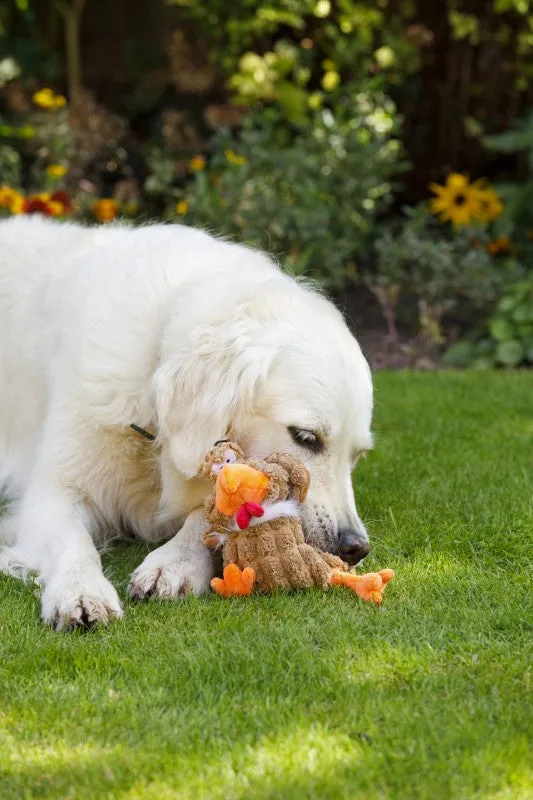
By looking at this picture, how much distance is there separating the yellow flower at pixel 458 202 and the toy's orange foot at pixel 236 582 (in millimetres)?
4817

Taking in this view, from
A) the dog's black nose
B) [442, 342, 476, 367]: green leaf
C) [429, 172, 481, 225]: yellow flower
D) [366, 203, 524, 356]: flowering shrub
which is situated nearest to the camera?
the dog's black nose

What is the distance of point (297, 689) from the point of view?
220 centimetres

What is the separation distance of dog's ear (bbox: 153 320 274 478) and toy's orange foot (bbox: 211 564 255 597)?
1.00 ft

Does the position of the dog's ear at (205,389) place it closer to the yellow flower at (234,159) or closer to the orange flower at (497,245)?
the yellow flower at (234,159)

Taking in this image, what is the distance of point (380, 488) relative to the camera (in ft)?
12.9

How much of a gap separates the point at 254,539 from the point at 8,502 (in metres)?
1.50

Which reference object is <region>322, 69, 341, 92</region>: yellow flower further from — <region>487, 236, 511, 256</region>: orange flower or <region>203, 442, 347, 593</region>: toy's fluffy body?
<region>203, 442, 347, 593</region>: toy's fluffy body

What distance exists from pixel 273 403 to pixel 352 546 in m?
0.44

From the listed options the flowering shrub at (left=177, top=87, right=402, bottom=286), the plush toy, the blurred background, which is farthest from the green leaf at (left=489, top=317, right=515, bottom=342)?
the plush toy

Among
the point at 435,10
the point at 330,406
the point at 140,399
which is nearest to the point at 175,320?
the point at 140,399

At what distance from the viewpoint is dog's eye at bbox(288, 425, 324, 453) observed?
115 inches

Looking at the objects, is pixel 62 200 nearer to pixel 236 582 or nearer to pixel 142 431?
pixel 142 431

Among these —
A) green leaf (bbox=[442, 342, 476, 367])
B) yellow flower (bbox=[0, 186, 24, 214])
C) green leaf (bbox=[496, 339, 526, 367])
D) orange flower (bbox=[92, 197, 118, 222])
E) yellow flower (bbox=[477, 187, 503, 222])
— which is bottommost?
green leaf (bbox=[442, 342, 476, 367])

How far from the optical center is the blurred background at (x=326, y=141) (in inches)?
261
